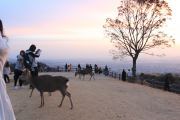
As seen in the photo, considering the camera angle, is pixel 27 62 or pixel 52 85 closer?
pixel 52 85

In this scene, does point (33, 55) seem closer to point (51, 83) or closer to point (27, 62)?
point (27, 62)

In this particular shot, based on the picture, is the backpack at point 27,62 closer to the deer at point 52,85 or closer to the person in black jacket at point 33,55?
the person in black jacket at point 33,55

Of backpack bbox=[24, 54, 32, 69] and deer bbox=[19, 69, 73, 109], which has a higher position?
backpack bbox=[24, 54, 32, 69]

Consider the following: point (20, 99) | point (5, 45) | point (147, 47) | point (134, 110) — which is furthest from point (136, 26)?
point (5, 45)

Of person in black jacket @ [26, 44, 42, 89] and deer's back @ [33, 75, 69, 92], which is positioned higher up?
person in black jacket @ [26, 44, 42, 89]

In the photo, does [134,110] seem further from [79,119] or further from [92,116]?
[79,119]

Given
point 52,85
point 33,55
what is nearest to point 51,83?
point 52,85

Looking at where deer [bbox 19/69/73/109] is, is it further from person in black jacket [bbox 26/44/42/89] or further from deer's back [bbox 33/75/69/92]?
person in black jacket [bbox 26/44/42/89]

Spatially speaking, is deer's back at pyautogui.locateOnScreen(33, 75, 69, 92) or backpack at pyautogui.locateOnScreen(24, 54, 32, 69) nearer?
deer's back at pyautogui.locateOnScreen(33, 75, 69, 92)

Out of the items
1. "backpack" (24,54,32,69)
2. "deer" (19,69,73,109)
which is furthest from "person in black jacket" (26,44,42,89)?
"deer" (19,69,73,109)

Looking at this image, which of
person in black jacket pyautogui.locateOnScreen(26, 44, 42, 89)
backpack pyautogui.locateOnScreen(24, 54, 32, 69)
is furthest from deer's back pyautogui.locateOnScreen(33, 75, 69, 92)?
person in black jacket pyautogui.locateOnScreen(26, 44, 42, 89)

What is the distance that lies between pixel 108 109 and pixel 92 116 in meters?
1.21

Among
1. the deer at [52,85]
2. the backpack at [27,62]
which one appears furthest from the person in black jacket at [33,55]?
the deer at [52,85]

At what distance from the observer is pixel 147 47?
24797 millimetres
